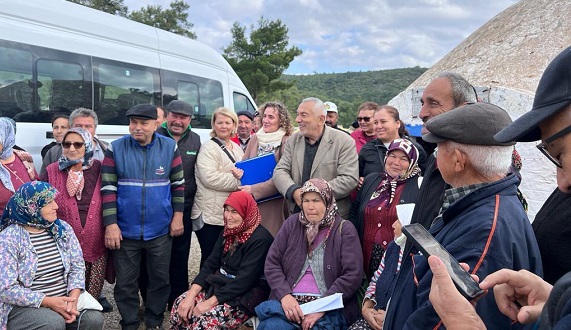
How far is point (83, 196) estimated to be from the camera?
3.46m

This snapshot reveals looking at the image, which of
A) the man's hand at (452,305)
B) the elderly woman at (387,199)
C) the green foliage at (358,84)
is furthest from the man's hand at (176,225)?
the green foliage at (358,84)

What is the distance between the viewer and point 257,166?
4.00 m

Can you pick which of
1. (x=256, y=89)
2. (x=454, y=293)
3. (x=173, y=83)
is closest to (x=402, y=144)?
(x=454, y=293)

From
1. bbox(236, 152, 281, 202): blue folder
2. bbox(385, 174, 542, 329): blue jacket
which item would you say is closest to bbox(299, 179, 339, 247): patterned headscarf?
bbox(236, 152, 281, 202): blue folder

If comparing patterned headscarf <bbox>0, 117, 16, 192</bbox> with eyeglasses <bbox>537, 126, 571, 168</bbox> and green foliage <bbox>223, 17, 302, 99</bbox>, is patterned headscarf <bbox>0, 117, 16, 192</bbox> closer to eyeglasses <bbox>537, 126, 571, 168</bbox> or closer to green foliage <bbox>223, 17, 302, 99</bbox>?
eyeglasses <bbox>537, 126, 571, 168</bbox>

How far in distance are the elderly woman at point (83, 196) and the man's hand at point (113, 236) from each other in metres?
0.08

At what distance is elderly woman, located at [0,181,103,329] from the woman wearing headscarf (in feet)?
1.26

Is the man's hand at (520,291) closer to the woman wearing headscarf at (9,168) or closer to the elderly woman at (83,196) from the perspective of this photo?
the elderly woman at (83,196)

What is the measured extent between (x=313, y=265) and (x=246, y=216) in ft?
2.27

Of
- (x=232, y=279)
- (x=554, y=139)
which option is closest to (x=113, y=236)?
(x=232, y=279)

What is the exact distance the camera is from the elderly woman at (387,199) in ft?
10.2

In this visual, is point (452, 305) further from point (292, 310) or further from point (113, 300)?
point (113, 300)

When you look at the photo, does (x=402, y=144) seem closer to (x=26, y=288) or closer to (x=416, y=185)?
(x=416, y=185)

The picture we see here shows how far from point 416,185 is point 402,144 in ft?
1.06
